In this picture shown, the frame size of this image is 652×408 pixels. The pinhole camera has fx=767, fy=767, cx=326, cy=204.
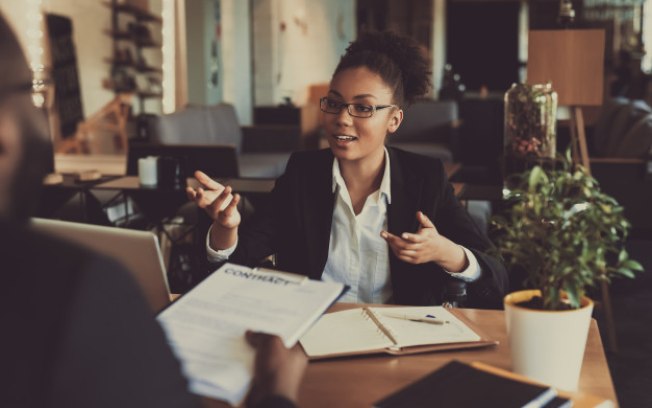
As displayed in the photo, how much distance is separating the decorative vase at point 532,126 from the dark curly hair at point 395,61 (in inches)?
39.5

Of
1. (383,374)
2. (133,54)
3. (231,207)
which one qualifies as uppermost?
(133,54)

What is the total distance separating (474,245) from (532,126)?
50.2 inches

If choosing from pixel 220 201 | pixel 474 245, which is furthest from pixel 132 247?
pixel 474 245

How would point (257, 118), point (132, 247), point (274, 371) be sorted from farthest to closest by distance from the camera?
point (257, 118)
point (132, 247)
point (274, 371)

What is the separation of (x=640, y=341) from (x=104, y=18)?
19.9 ft

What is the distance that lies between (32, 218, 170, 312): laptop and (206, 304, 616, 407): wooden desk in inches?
9.4

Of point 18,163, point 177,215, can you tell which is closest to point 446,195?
point 18,163

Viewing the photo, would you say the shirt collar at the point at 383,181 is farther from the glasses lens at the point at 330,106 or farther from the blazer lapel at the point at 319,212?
the glasses lens at the point at 330,106

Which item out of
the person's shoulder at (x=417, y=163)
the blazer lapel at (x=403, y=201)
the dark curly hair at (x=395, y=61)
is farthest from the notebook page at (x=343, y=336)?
the dark curly hair at (x=395, y=61)

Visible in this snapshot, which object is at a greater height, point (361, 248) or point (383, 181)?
point (383, 181)

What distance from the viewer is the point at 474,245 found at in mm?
1846

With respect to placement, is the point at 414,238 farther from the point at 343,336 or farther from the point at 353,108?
the point at 353,108

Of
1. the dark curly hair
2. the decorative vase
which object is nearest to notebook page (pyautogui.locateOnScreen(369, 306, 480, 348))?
the dark curly hair

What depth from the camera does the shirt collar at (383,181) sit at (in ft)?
6.29
